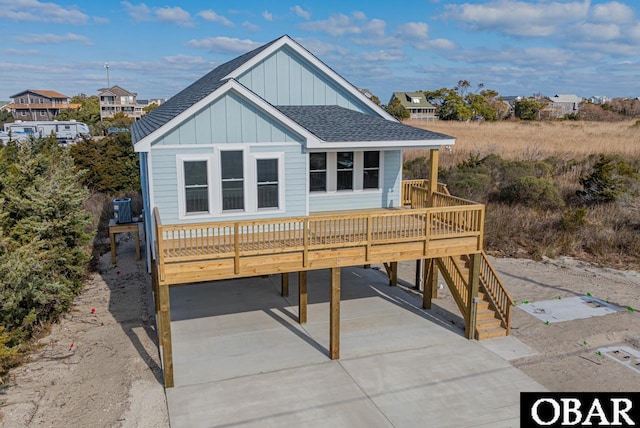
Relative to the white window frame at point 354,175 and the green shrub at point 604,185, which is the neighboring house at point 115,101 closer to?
the green shrub at point 604,185

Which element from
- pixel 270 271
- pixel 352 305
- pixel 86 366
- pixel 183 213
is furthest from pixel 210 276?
pixel 352 305

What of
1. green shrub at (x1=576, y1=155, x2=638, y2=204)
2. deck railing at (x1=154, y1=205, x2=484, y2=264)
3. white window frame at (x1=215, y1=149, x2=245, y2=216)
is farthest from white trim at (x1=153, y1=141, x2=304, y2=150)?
green shrub at (x1=576, y1=155, x2=638, y2=204)

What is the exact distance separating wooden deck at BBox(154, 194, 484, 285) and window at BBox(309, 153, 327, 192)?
231cm

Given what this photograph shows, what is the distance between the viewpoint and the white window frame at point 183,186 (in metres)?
11.0

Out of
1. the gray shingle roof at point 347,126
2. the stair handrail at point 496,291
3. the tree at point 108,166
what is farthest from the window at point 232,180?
the tree at point 108,166

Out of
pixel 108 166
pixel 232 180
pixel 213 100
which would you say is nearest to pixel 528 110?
pixel 108 166

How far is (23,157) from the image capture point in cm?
1495

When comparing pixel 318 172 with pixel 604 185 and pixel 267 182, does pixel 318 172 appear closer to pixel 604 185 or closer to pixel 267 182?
pixel 267 182

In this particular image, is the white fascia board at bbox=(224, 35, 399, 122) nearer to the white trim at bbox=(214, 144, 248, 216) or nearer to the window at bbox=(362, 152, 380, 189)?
the window at bbox=(362, 152, 380, 189)

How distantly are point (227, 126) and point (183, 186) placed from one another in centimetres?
171

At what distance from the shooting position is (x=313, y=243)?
10648mm

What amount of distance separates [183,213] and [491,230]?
14.9 metres

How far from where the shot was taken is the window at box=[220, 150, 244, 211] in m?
11.5

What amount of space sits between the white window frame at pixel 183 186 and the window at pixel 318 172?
10.6 ft
